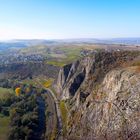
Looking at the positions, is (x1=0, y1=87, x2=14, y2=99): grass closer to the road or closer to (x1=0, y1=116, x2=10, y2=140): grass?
the road

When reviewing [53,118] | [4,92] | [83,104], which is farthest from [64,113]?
[4,92]

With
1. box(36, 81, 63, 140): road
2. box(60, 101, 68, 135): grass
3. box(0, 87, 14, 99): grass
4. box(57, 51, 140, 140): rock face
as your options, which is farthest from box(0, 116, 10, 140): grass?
box(0, 87, 14, 99): grass

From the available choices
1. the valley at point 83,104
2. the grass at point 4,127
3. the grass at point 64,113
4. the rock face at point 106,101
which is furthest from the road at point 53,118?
the grass at point 4,127

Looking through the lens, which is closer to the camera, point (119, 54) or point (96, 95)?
point (96, 95)

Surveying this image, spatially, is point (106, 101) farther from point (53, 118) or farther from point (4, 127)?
point (4, 127)

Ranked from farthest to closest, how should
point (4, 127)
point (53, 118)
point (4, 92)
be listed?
point (4, 92) < point (53, 118) < point (4, 127)

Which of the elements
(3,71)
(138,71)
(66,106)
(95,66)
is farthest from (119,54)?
(3,71)

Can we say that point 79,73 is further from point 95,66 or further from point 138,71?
point 138,71
